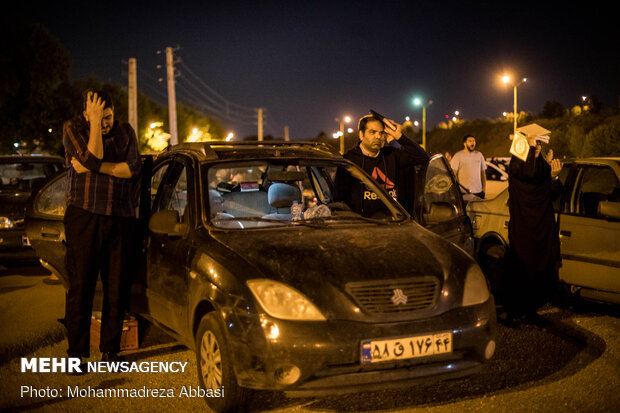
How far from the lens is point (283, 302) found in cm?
371

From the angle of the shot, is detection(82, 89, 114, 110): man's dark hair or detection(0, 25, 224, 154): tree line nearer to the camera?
detection(82, 89, 114, 110): man's dark hair

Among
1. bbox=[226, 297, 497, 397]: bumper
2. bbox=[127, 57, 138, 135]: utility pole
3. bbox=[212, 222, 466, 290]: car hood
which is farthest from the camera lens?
bbox=[127, 57, 138, 135]: utility pole

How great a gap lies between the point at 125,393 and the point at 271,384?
1.45m

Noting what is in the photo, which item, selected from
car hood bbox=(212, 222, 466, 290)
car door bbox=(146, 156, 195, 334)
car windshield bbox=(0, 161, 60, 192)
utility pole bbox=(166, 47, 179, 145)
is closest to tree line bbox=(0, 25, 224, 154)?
utility pole bbox=(166, 47, 179, 145)

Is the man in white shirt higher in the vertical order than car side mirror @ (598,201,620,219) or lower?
higher

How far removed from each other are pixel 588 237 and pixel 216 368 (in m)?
4.04

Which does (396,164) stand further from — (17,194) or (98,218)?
(17,194)

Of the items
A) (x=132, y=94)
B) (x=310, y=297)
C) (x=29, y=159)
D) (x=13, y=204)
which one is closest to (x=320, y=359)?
(x=310, y=297)

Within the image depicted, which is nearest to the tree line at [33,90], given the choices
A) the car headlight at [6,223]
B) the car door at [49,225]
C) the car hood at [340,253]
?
the car headlight at [6,223]

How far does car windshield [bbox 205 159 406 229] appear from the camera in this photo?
4.83 m

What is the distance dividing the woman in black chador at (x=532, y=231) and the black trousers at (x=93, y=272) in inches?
142

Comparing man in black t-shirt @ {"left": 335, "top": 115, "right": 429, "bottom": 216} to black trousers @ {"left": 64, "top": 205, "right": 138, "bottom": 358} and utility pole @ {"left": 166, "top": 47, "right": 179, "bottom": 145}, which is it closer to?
black trousers @ {"left": 64, "top": 205, "right": 138, "bottom": 358}

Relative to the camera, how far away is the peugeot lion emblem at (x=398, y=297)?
3781 mm

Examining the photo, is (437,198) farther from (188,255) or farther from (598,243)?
(188,255)
